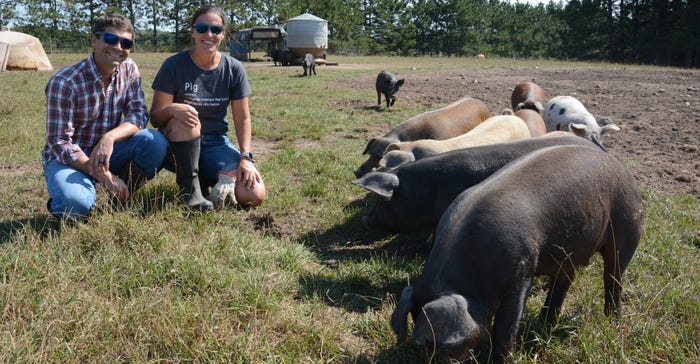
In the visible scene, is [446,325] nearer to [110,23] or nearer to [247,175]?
[247,175]

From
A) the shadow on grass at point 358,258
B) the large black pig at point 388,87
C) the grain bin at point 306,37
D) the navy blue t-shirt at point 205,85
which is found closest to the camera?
the shadow on grass at point 358,258

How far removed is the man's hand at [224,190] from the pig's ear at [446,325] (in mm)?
2729

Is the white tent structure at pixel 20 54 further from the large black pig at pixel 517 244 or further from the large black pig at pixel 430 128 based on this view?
the large black pig at pixel 517 244

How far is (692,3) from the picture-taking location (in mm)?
38969

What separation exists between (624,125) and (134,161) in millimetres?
7960

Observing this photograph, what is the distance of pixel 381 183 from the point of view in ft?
13.6

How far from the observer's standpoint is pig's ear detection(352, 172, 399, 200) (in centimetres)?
404

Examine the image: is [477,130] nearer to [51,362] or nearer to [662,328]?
[662,328]

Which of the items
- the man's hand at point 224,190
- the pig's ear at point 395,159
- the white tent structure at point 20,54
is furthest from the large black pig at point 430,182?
the white tent structure at point 20,54

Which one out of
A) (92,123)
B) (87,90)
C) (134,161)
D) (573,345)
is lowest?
(573,345)

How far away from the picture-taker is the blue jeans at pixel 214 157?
486 cm

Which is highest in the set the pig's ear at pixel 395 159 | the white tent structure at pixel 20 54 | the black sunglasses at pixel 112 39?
the white tent structure at pixel 20 54

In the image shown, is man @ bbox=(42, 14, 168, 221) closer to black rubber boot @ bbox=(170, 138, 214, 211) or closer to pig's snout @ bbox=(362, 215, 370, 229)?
black rubber boot @ bbox=(170, 138, 214, 211)

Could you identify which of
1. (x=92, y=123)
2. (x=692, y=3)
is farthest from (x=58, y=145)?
(x=692, y=3)
